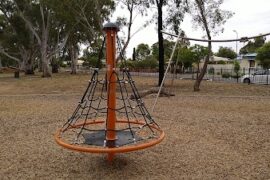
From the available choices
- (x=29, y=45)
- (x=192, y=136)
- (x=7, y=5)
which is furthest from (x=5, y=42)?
(x=192, y=136)

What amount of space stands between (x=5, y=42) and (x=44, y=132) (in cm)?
4486

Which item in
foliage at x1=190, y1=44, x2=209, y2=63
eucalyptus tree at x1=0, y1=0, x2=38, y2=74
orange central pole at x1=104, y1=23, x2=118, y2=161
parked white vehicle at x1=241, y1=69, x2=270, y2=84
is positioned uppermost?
eucalyptus tree at x1=0, y1=0, x2=38, y2=74

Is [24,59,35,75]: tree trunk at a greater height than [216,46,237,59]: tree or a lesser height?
lesser

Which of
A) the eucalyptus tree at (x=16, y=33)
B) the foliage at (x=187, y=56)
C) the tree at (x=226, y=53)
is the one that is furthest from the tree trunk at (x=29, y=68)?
the tree at (x=226, y=53)

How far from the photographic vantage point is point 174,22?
21875mm

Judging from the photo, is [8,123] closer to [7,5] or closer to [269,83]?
[269,83]

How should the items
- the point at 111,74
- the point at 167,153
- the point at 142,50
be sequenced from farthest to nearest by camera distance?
1. the point at 142,50
2. the point at 167,153
3. the point at 111,74

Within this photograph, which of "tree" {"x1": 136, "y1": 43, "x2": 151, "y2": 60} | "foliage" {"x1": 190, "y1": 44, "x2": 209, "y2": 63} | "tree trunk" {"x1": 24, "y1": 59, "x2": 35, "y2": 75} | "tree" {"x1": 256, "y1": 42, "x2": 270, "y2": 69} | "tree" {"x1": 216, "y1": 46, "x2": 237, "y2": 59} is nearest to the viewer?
"tree" {"x1": 256, "y1": 42, "x2": 270, "y2": 69}

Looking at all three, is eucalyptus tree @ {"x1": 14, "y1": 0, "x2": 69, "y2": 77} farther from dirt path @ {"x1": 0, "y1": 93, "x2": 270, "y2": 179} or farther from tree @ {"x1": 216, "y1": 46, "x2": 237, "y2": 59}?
tree @ {"x1": 216, "y1": 46, "x2": 237, "y2": 59}

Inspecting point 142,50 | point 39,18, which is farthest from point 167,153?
point 142,50

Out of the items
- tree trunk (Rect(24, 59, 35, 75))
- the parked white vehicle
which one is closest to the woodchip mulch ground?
the parked white vehicle

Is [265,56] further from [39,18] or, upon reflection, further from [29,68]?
[29,68]

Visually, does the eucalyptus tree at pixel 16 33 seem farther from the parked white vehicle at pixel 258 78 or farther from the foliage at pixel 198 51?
the parked white vehicle at pixel 258 78

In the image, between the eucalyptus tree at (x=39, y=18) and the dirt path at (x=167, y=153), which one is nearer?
the dirt path at (x=167, y=153)
